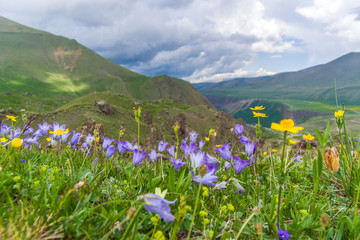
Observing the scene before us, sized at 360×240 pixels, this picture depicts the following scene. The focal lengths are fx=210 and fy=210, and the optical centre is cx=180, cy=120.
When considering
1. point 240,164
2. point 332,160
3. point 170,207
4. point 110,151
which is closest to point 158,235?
point 170,207

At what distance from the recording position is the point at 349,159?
330cm

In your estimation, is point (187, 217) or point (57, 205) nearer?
point (57, 205)

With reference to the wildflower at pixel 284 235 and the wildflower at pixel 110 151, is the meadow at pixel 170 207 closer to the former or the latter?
the wildflower at pixel 284 235

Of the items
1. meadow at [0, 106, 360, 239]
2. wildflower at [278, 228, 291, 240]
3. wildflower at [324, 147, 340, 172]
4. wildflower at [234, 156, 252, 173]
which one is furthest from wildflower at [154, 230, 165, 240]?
wildflower at [324, 147, 340, 172]

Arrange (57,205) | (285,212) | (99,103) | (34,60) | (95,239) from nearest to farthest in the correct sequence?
(95,239) < (57,205) < (285,212) < (99,103) < (34,60)

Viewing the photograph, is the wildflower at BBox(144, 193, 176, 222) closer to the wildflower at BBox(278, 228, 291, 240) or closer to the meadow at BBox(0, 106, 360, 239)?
the meadow at BBox(0, 106, 360, 239)

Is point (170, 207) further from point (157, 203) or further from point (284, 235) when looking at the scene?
point (284, 235)

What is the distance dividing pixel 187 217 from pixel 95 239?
903 millimetres

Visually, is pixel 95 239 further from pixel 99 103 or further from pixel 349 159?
pixel 99 103

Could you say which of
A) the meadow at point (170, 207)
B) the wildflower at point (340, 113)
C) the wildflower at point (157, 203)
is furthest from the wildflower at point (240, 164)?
the wildflower at point (340, 113)

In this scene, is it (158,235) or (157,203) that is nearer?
(157,203)

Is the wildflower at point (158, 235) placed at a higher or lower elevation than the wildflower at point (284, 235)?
higher

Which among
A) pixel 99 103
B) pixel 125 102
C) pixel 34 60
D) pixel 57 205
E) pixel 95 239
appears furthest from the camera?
pixel 34 60

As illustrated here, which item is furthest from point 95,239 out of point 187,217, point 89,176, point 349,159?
point 349,159
